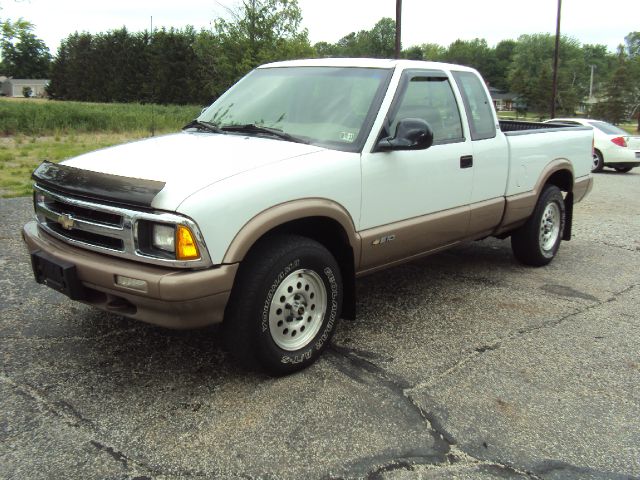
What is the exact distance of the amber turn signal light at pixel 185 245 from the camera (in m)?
2.88

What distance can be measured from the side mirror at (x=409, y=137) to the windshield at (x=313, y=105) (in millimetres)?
174

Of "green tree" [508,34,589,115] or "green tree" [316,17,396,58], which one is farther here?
"green tree" [316,17,396,58]

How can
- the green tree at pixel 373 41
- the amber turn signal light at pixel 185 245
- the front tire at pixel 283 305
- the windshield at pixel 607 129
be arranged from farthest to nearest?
the green tree at pixel 373 41 < the windshield at pixel 607 129 < the front tire at pixel 283 305 < the amber turn signal light at pixel 185 245

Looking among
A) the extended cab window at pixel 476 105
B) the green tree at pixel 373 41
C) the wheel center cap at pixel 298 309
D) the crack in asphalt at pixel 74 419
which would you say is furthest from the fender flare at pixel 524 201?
the green tree at pixel 373 41

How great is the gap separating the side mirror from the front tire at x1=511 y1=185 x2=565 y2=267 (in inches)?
97.6

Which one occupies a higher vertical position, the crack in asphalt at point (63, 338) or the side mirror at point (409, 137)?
the side mirror at point (409, 137)

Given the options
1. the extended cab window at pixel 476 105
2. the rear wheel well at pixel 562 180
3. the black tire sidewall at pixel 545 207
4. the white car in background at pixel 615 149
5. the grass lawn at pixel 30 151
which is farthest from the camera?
the white car in background at pixel 615 149

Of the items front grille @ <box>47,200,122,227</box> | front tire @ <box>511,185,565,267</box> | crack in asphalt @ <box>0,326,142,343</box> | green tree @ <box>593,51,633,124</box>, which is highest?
green tree @ <box>593,51,633,124</box>

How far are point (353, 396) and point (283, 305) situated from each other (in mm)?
656

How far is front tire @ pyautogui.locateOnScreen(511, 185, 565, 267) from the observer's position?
5.86m

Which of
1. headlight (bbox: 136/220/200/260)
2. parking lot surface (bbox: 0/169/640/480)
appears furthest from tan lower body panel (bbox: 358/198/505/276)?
headlight (bbox: 136/220/200/260)

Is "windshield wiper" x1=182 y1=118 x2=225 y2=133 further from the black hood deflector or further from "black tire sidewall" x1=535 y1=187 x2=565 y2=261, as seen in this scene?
"black tire sidewall" x1=535 y1=187 x2=565 y2=261

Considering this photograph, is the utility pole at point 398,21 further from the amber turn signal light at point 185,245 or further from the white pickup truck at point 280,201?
the amber turn signal light at point 185,245

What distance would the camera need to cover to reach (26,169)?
1323 centimetres
